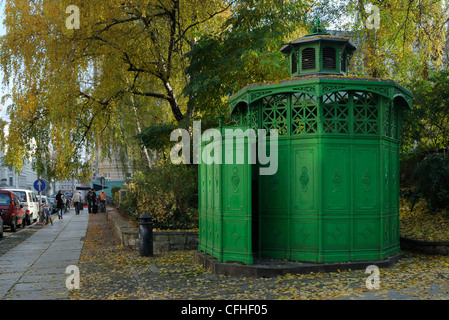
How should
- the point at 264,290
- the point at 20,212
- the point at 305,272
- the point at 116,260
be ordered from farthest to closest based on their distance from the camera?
the point at 20,212 → the point at 116,260 → the point at 305,272 → the point at 264,290

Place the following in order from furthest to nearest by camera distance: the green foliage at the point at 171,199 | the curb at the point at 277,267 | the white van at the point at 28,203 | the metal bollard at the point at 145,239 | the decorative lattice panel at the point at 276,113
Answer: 1. the white van at the point at 28,203
2. the green foliage at the point at 171,199
3. the metal bollard at the point at 145,239
4. the decorative lattice panel at the point at 276,113
5. the curb at the point at 277,267

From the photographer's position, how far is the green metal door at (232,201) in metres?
9.80

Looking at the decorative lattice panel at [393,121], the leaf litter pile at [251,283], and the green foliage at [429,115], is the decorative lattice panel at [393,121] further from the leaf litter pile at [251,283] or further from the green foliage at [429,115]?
the green foliage at [429,115]

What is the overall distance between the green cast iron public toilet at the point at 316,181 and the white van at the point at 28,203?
1897 cm

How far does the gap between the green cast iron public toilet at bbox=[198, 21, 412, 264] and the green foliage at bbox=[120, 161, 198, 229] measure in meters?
4.83

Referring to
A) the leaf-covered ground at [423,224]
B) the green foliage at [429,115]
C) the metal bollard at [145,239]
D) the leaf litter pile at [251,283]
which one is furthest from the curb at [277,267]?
the green foliage at [429,115]

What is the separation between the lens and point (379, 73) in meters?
18.8

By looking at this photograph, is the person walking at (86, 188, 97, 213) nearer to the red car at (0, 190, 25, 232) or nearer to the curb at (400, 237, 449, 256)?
the red car at (0, 190, 25, 232)

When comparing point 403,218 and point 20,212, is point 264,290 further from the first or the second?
point 20,212

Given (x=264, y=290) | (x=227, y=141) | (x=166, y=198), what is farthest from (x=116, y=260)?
(x=264, y=290)

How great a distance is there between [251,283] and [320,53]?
5055mm

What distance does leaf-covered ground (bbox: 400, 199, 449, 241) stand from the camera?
43.7ft

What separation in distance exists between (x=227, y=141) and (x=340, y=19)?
36.9 feet

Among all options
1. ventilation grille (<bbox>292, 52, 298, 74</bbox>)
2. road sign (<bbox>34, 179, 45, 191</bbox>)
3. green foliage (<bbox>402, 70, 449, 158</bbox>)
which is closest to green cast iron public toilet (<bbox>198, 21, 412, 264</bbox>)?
ventilation grille (<bbox>292, 52, 298, 74</bbox>)
